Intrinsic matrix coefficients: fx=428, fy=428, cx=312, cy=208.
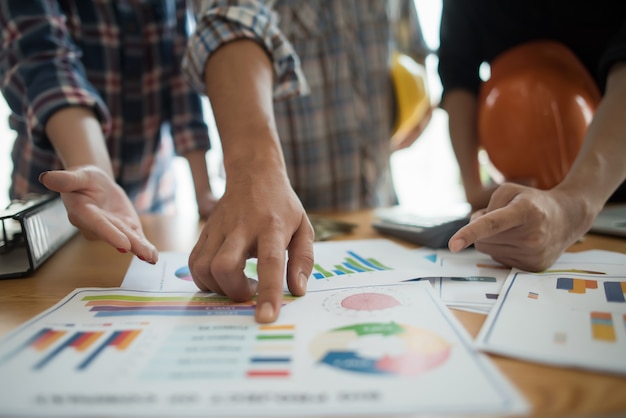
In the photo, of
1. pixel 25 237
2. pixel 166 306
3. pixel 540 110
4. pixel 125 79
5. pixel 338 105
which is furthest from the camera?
pixel 338 105

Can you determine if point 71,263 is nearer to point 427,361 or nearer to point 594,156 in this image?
point 427,361

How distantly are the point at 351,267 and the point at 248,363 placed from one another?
0.88 ft

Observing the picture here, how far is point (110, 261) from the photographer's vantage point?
0.62m

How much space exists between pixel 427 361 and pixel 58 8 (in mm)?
933

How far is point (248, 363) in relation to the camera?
0.95ft

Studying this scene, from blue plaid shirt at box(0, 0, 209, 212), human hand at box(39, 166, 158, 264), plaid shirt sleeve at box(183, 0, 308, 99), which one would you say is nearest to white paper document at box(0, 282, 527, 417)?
human hand at box(39, 166, 158, 264)

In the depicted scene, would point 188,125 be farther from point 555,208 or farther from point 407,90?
point 555,208

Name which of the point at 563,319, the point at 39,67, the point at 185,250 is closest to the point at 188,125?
the point at 39,67

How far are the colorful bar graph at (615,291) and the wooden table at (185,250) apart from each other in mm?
132

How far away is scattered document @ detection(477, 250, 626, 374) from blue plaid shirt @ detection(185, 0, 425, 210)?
0.77 metres

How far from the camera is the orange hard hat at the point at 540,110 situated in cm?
79

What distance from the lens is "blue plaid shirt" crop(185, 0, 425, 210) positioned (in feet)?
3.82

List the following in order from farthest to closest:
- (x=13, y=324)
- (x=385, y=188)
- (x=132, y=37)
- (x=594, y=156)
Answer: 1. (x=385, y=188)
2. (x=132, y=37)
3. (x=594, y=156)
4. (x=13, y=324)

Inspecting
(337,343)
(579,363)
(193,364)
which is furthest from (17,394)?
(579,363)
